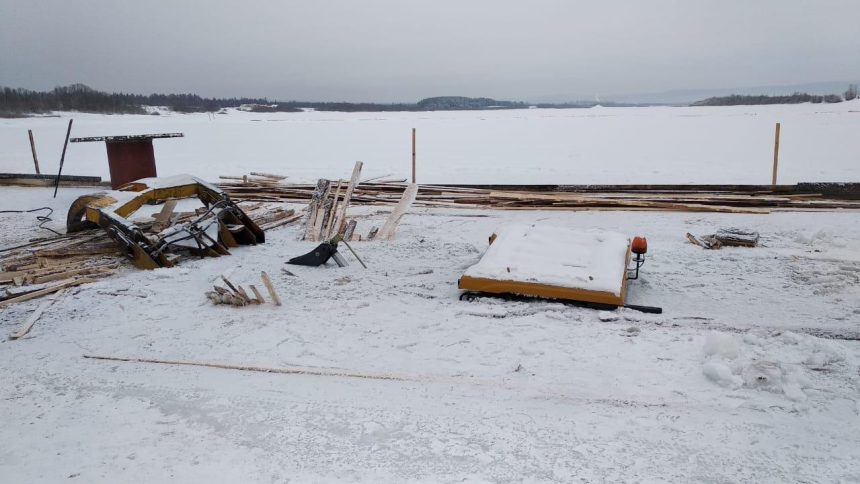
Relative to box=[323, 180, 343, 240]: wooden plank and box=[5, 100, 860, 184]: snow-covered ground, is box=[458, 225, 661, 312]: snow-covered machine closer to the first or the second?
box=[323, 180, 343, 240]: wooden plank

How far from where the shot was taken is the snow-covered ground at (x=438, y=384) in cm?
362

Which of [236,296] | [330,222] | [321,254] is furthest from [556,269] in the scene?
[330,222]

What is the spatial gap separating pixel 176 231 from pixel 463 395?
220 inches

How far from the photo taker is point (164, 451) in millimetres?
3764

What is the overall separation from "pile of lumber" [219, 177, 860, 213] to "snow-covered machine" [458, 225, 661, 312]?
14.7 feet

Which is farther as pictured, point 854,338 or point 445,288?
point 445,288

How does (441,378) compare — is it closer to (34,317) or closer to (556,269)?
(556,269)

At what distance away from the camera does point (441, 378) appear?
15.3 ft

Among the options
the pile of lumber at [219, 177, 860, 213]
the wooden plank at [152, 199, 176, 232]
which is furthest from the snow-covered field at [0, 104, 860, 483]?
the pile of lumber at [219, 177, 860, 213]

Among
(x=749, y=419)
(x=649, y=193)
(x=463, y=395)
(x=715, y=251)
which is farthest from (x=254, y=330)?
(x=649, y=193)

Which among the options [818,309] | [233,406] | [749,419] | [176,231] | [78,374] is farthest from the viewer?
[176,231]

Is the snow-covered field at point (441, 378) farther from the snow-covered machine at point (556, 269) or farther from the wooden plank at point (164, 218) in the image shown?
the wooden plank at point (164, 218)

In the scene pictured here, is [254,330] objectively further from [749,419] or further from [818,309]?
[818,309]

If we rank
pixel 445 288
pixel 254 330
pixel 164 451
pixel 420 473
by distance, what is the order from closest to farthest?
pixel 420 473, pixel 164 451, pixel 254 330, pixel 445 288
